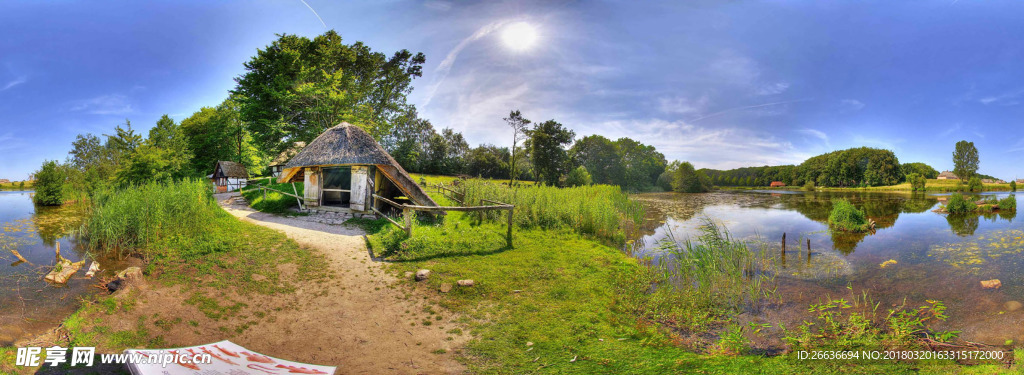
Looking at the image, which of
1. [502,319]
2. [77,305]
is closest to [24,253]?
[77,305]

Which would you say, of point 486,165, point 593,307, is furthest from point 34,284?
point 486,165

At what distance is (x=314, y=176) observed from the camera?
1226 cm

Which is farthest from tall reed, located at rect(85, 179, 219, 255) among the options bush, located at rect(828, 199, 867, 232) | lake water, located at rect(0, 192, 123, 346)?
bush, located at rect(828, 199, 867, 232)

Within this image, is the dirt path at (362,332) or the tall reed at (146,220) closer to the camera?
the dirt path at (362,332)

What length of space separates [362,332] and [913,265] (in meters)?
12.8

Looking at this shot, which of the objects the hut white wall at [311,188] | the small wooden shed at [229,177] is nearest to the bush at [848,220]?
the hut white wall at [311,188]

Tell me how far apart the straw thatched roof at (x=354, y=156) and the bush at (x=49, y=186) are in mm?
16990

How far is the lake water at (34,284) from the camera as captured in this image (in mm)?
4727

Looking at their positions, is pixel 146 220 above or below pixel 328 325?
above

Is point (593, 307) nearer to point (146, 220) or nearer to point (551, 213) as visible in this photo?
point (551, 213)

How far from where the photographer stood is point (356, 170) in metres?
11.7

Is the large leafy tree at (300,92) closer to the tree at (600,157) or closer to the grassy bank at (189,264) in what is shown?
the grassy bank at (189,264)

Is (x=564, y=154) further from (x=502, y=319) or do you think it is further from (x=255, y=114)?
(x=502, y=319)

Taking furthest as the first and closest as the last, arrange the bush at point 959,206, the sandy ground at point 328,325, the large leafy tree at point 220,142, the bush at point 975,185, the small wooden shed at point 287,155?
the bush at point 975,185, the small wooden shed at point 287,155, the large leafy tree at point 220,142, the bush at point 959,206, the sandy ground at point 328,325
